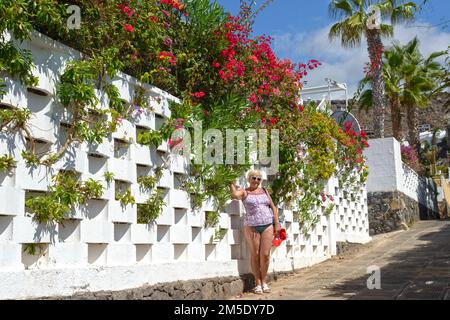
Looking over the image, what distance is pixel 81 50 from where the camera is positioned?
5055 millimetres

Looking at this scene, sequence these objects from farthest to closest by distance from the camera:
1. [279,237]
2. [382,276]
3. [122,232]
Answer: [382,276] < [279,237] < [122,232]

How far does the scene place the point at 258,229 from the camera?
21.7 feet

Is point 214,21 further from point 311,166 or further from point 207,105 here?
point 311,166

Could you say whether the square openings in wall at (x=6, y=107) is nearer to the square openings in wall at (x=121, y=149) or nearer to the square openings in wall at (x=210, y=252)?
the square openings in wall at (x=121, y=149)

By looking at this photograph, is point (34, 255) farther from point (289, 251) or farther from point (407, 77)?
point (407, 77)

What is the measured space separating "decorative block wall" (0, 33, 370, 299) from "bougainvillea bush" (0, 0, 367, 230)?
0.40ft

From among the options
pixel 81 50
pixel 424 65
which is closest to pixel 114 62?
pixel 81 50

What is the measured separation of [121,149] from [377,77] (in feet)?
45.6

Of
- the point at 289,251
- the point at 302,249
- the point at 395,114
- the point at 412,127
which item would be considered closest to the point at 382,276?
the point at 289,251

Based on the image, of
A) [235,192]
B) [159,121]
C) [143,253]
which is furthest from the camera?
[235,192]

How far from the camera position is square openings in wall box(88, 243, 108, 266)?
4.63 metres

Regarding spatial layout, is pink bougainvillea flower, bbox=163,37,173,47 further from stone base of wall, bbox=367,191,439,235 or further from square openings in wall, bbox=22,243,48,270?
stone base of wall, bbox=367,191,439,235

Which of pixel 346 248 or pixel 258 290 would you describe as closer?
pixel 258 290

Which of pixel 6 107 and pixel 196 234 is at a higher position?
pixel 6 107
